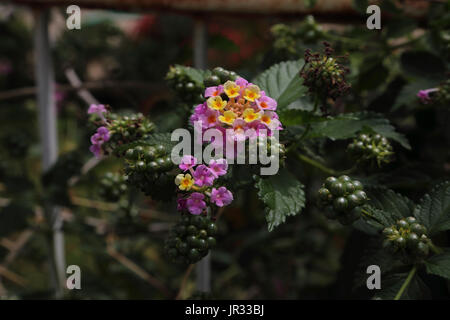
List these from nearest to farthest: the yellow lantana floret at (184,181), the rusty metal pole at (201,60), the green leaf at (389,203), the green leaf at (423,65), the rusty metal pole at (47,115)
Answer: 1. the yellow lantana floret at (184,181)
2. the green leaf at (389,203)
3. the green leaf at (423,65)
4. the rusty metal pole at (201,60)
5. the rusty metal pole at (47,115)

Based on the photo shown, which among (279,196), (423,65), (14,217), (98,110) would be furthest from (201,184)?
(14,217)

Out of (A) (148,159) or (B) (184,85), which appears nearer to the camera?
(A) (148,159)

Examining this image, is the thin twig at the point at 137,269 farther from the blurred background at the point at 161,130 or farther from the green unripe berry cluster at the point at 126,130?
the green unripe berry cluster at the point at 126,130

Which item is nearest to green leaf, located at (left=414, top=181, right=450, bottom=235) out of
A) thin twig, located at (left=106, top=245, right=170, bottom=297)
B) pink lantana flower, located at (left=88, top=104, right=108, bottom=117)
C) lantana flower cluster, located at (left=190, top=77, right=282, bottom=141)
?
lantana flower cluster, located at (left=190, top=77, right=282, bottom=141)

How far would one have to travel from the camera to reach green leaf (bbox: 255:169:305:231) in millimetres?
545

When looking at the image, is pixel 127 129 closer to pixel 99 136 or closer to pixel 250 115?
pixel 99 136

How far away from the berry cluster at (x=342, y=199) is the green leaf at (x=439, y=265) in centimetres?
14

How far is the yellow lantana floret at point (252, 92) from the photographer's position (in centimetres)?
54

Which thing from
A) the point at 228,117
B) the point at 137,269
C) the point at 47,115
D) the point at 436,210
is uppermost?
the point at 47,115

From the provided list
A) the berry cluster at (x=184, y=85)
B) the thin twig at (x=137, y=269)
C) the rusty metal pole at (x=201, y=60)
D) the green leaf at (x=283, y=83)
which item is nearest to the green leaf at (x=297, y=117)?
the green leaf at (x=283, y=83)

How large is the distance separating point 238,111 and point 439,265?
1.06 feet

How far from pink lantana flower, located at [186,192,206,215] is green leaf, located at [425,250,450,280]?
299mm

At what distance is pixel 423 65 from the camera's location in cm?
86
